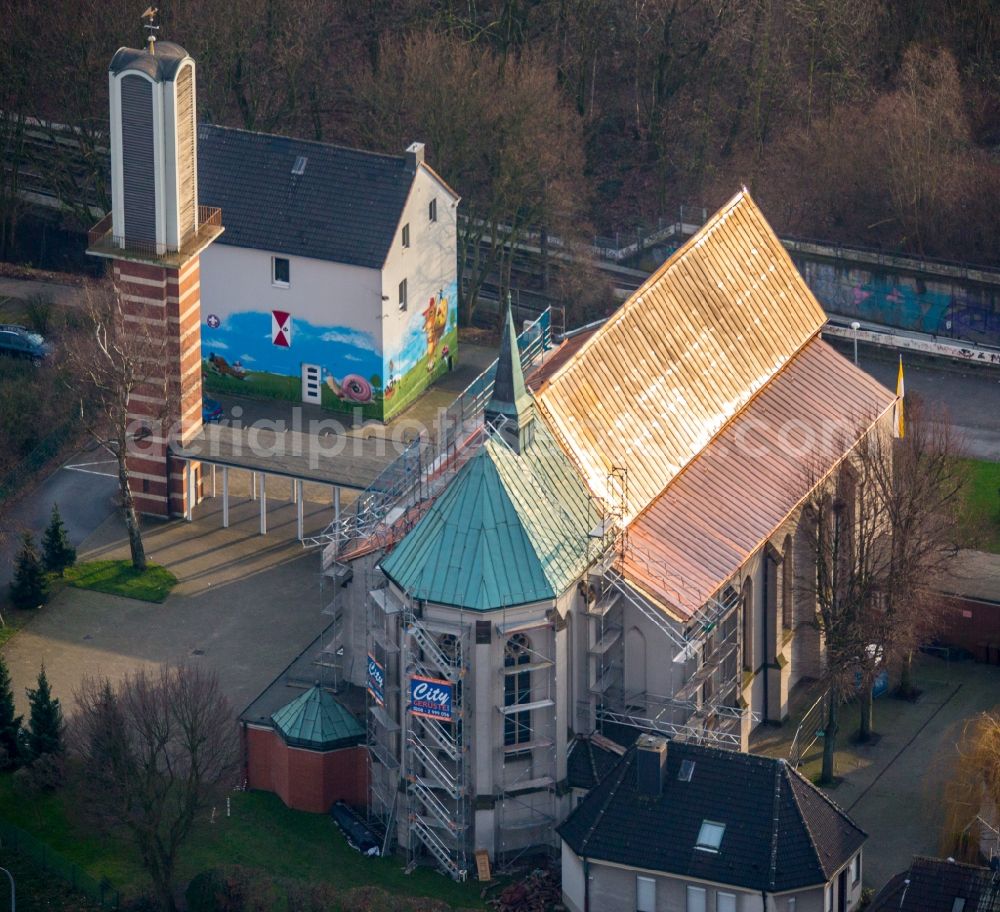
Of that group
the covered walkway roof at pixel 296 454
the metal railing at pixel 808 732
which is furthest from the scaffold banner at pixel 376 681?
the covered walkway roof at pixel 296 454

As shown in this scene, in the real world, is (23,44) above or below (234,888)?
above

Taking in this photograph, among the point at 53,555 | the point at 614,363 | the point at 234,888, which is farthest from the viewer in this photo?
the point at 53,555

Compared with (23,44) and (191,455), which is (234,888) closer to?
(191,455)

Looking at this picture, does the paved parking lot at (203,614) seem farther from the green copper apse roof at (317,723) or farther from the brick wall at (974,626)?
the brick wall at (974,626)

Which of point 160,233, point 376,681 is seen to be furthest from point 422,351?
point 376,681

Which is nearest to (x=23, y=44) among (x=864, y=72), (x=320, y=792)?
(x=864, y=72)

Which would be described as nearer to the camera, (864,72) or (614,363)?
(614,363)

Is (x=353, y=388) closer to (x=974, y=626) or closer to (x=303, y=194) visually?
(x=303, y=194)

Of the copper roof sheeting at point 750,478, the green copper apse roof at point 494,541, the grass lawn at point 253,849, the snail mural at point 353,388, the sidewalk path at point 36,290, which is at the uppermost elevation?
the green copper apse roof at point 494,541
